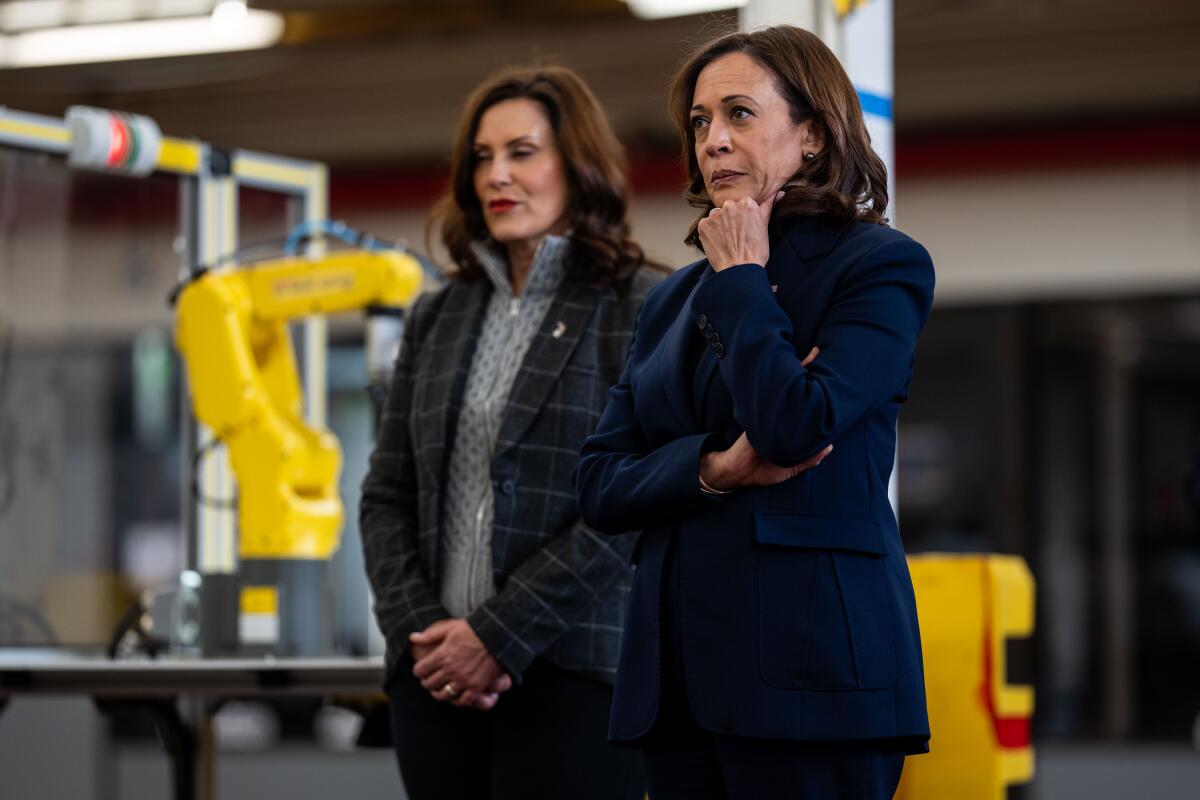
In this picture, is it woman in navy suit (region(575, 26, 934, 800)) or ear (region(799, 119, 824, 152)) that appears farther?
ear (region(799, 119, 824, 152))

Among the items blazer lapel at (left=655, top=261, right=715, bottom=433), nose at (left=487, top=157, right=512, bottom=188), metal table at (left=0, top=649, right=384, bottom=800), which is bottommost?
metal table at (left=0, top=649, right=384, bottom=800)

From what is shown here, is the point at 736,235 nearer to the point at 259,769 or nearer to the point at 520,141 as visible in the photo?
the point at 520,141

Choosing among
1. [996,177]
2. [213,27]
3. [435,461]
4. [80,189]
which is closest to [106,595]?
[80,189]

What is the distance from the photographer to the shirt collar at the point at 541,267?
2.15m

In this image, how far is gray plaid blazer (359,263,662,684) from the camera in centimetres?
197

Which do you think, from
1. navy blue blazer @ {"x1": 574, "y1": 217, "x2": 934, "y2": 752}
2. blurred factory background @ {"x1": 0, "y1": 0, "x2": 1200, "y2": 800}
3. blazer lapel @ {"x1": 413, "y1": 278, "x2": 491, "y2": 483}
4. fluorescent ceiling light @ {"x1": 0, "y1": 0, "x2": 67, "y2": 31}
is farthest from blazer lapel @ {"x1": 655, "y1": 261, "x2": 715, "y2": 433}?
fluorescent ceiling light @ {"x1": 0, "y1": 0, "x2": 67, "y2": 31}

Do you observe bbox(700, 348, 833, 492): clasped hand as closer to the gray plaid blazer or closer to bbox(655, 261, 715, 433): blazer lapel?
bbox(655, 261, 715, 433): blazer lapel

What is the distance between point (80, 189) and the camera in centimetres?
654

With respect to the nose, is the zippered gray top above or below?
below

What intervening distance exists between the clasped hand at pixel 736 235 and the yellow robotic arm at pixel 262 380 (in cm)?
143

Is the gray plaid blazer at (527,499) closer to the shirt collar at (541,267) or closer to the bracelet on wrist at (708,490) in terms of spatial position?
the shirt collar at (541,267)

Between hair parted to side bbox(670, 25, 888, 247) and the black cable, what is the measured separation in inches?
76.4

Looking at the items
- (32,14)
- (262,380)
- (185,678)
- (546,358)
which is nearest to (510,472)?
(546,358)

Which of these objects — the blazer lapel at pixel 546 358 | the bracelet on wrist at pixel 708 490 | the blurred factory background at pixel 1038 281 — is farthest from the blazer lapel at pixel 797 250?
the blurred factory background at pixel 1038 281
